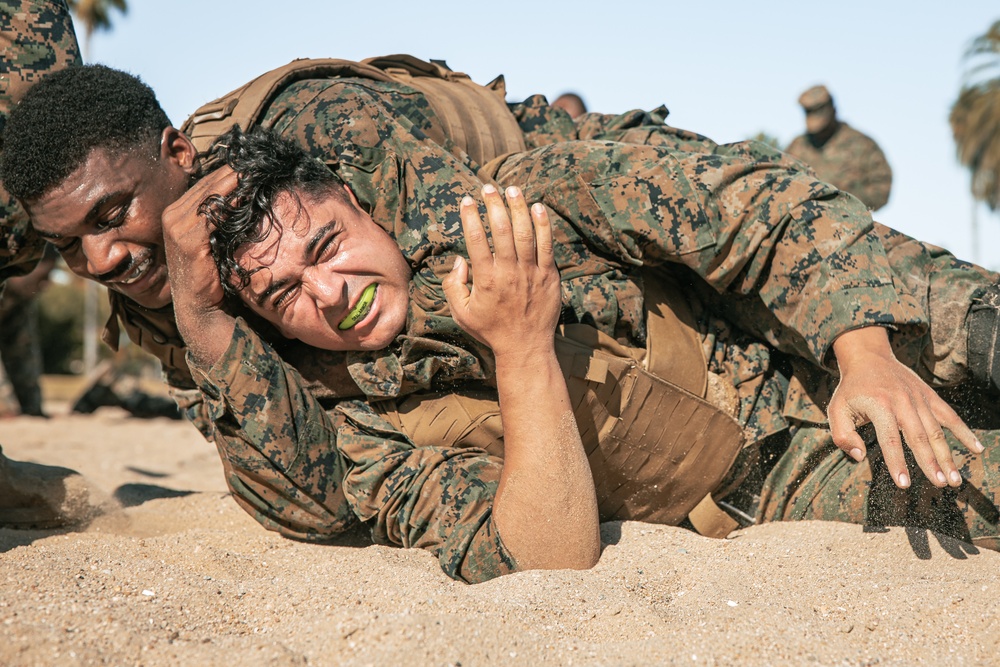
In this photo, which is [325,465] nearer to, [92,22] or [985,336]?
[985,336]

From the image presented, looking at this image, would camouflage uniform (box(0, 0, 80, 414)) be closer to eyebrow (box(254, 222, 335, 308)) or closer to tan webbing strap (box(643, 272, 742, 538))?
eyebrow (box(254, 222, 335, 308))

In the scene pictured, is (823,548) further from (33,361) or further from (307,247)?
(33,361)

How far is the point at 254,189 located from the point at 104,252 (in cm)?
62

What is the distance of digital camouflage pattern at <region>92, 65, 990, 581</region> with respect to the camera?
8.90 feet

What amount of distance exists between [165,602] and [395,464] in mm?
812

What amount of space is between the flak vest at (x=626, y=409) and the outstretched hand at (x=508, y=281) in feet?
1.05

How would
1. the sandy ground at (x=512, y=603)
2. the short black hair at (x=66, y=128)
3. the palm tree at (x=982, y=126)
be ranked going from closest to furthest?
the sandy ground at (x=512, y=603) < the short black hair at (x=66, y=128) < the palm tree at (x=982, y=126)

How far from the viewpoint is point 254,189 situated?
8.96ft

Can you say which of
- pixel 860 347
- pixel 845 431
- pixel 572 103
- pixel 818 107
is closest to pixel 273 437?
pixel 845 431

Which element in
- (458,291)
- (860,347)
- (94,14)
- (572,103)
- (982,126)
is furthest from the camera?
(94,14)

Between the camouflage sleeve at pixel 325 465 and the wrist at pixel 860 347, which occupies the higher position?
the wrist at pixel 860 347

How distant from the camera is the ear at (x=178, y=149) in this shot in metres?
3.15

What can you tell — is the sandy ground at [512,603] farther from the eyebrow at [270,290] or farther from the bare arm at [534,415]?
the eyebrow at [270,290]

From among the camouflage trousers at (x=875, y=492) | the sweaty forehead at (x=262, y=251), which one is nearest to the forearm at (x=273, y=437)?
the sweaty forehead at (x=262, y=251)
